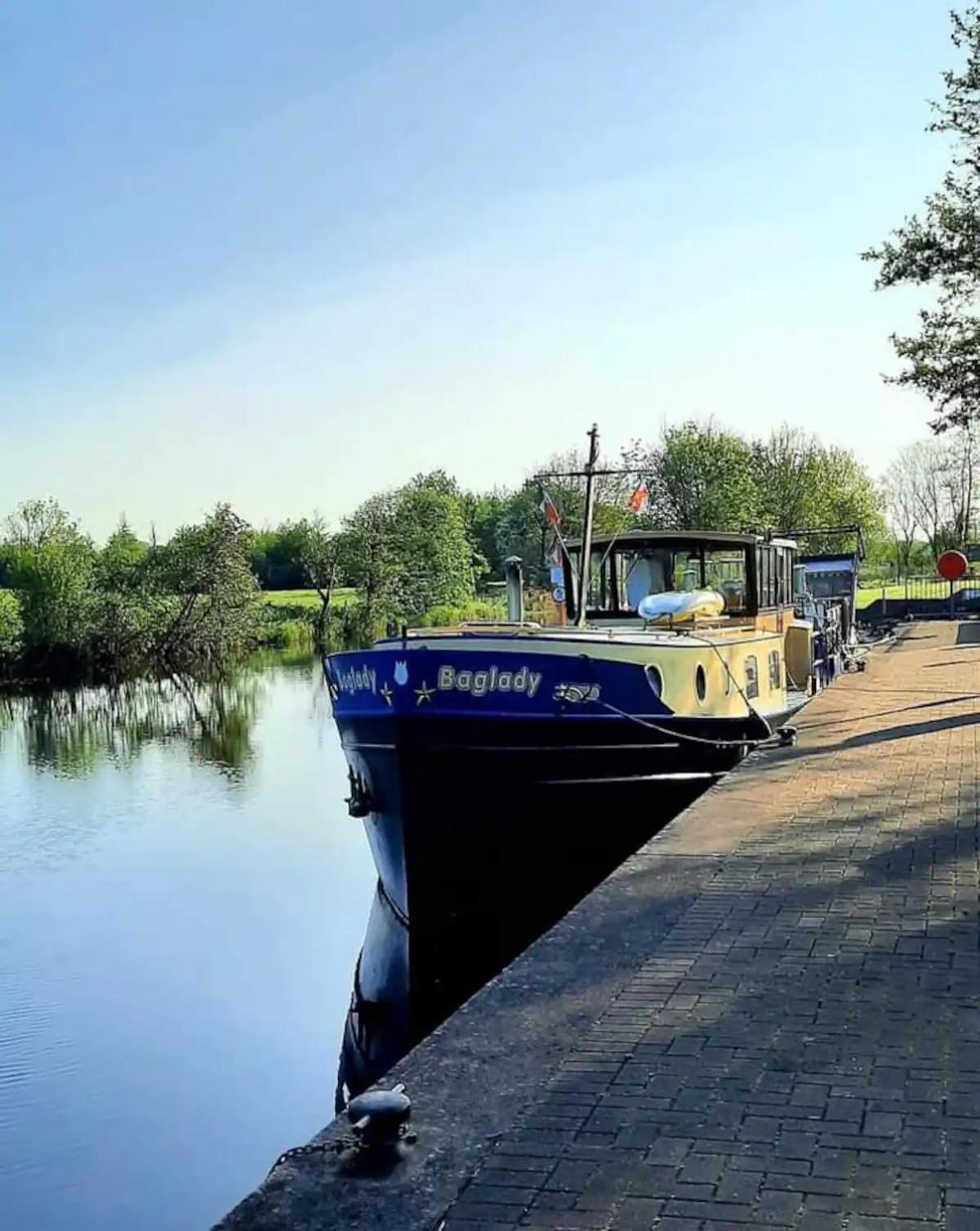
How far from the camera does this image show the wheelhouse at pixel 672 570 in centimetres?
1523

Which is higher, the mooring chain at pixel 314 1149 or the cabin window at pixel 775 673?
the cabin window at pixel 775 673

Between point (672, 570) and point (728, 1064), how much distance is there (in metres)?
10.7

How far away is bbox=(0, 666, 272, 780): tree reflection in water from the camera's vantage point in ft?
87.4

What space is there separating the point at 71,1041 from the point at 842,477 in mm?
62032

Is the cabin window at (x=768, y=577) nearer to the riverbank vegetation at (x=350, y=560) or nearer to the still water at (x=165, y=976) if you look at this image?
the still water at (x=165, y=976)

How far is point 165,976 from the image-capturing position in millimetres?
12516

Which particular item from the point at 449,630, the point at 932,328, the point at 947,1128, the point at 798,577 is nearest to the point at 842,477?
the point at 798,577

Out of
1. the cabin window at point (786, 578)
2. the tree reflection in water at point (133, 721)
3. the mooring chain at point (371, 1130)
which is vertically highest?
the cabin window at point (786, 578)

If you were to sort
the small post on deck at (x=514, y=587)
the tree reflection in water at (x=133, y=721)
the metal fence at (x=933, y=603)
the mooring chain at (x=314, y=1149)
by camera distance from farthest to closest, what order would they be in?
the metal fence at (x=933, y=603), the tree reflection in water at (x=133, y=721), the small post on deck at (x=514, y=587), the mooring chain at (x=314, y=1149)

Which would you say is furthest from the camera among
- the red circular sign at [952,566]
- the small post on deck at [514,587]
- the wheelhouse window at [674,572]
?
the red circular sign at [952,566]

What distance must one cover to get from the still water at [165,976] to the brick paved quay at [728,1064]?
3485 millimetres

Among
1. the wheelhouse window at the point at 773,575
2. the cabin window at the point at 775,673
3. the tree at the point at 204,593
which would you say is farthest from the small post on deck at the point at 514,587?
the tree at the point at 204,593

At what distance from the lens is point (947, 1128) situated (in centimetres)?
432

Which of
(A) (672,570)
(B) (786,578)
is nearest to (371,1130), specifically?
(A) (672,570)
